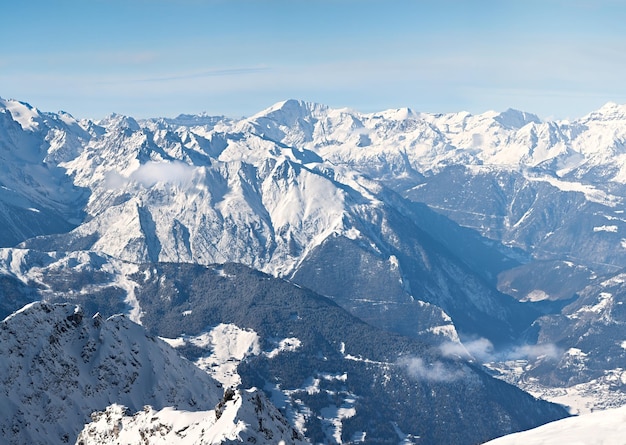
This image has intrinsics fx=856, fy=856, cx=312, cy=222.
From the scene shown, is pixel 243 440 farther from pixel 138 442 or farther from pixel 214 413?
pixel 138 442

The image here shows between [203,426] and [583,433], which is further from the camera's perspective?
[203,426]

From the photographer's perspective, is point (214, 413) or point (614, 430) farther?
point (214, 413)

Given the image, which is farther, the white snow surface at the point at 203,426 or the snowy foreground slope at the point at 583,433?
the white snow surface at the point at 203,426

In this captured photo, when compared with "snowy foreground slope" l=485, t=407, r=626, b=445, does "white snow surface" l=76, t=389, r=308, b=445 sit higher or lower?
lower

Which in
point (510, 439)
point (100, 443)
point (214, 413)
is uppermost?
point (510, 439)

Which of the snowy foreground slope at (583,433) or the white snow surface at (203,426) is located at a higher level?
the snowy foreground slope at (583,433)

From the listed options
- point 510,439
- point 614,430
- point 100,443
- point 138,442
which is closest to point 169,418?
point 138,442

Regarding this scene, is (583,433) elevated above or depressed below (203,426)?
above

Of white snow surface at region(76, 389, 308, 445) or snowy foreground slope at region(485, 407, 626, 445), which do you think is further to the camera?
white snow surface at region(76, 389, 308, 445)
